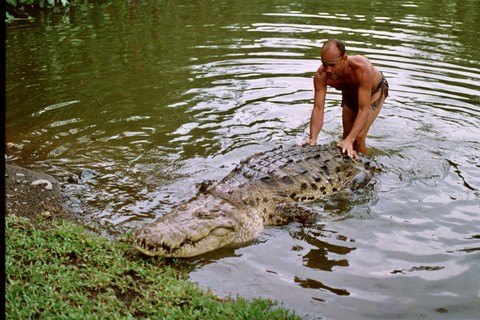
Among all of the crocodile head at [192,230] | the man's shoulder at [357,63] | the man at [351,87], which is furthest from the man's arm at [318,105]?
the crocodile head at [192,230]

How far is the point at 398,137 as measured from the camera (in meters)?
8.39

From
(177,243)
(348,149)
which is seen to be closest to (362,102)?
→ (348,149)

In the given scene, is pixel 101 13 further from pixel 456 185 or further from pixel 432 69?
pixel 456 185

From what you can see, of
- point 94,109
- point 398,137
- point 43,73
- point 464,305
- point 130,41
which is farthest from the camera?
point 130,41

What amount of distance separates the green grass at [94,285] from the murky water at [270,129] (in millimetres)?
424

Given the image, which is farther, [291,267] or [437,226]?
[437,226]

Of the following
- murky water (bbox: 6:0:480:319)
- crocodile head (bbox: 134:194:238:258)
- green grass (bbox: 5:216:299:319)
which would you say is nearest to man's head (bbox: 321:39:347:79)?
murky water (bbox: 6:0:480:319)

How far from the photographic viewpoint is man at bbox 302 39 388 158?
6727mm

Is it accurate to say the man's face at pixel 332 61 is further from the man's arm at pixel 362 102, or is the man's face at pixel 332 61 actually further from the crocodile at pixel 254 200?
the crocodile at pixel 254 200

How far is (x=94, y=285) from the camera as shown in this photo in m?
4.29

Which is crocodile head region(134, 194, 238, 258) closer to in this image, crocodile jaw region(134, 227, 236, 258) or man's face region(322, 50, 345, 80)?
crocodile jaw region(134, 227, 236, 258)

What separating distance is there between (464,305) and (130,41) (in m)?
11.5

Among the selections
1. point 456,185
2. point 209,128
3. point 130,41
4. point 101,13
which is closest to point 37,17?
point 101,13

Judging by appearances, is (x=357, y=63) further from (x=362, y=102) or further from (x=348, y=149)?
(x=348, y=149)
